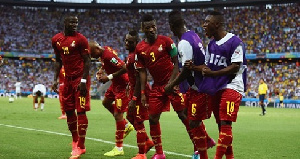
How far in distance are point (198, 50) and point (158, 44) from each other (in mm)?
994

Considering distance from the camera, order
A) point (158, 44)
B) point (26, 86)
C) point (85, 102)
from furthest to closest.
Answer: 1. point (26, 86)
2. point (85, 102)
3. point (158, 44)

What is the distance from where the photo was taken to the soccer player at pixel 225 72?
21.2 ft

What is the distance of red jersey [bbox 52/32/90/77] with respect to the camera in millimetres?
8516

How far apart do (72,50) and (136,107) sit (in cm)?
158

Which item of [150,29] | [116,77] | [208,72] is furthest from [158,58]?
[116,77]

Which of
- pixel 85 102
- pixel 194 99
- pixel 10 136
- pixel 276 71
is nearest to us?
pixel 194 99

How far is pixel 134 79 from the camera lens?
30.0ft

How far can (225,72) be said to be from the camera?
6.47 m

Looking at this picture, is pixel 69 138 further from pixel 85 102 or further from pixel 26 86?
pixel 26 86

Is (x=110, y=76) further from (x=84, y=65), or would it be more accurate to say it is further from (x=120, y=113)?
(x=84, y=65)

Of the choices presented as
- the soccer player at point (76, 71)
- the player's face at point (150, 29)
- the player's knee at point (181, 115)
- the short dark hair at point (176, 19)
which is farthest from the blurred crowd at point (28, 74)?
the short dark hair at point (176, 19)

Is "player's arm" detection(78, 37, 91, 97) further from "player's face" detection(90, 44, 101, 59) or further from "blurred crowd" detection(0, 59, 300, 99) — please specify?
"blurred crowd" detection(0, 59, 300, 99)

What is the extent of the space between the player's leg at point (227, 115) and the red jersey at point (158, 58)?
5.86ft

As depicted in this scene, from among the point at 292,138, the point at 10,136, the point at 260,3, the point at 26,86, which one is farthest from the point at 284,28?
Answer: the point at 10,136
